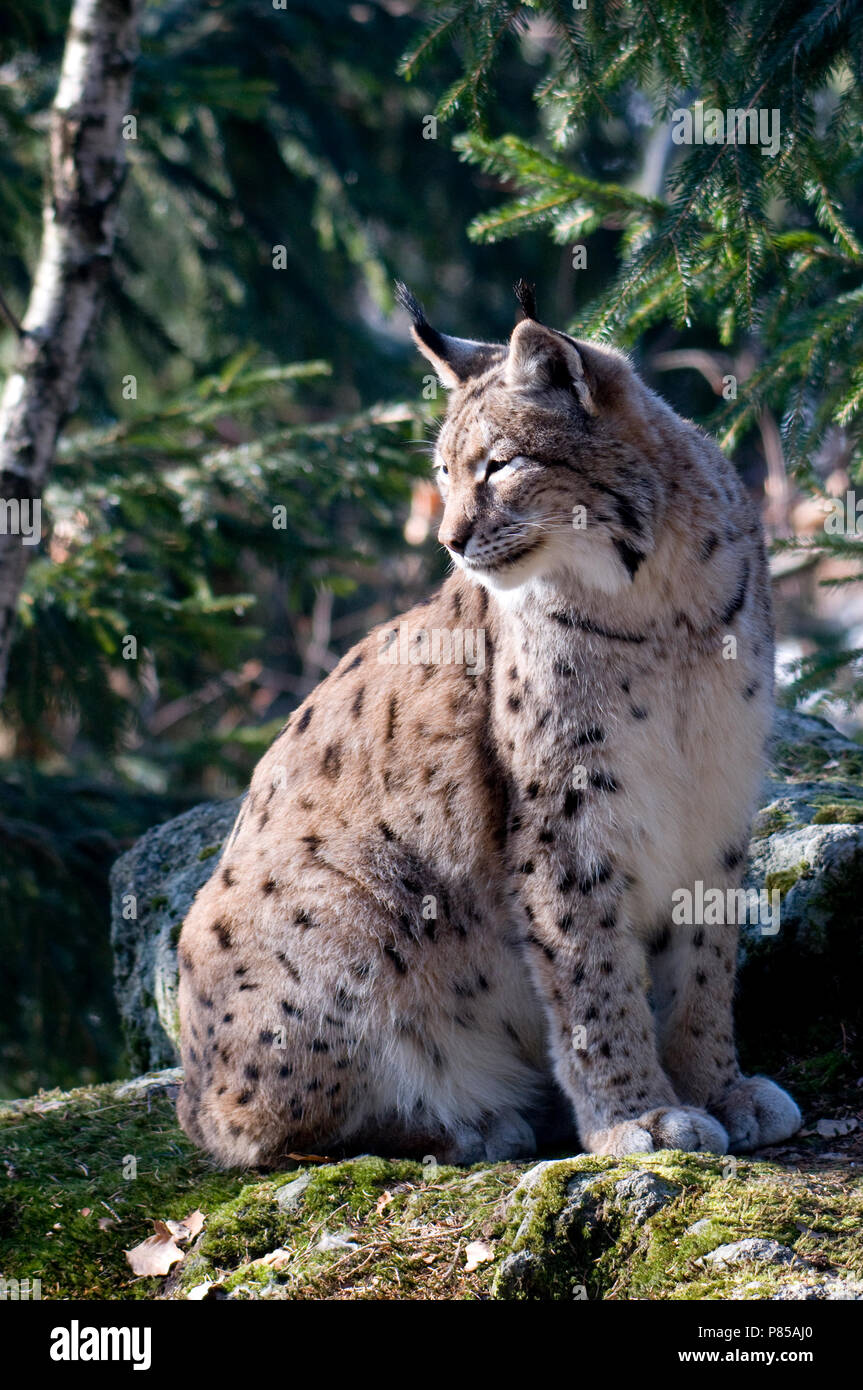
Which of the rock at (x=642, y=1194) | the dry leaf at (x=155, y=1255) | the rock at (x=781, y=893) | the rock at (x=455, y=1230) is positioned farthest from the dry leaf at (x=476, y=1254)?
the rock at (x=781, y=893)

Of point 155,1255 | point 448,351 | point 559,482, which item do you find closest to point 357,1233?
point 155,1255

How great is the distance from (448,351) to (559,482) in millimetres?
→ 738

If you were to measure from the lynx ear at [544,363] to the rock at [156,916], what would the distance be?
2.76 meters

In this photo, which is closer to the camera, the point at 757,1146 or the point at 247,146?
the point at 757,1146

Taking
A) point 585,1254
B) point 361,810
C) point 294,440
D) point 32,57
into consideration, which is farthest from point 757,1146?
point 32,57

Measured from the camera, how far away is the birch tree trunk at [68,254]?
18.7ft

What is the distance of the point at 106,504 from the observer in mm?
7238

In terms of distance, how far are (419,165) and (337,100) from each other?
1.22 meters

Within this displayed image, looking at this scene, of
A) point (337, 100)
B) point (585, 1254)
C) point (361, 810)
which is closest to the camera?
point (585, 1254)

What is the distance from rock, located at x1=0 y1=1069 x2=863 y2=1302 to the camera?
3.15 m

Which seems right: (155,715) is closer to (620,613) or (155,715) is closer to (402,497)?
(402,497)

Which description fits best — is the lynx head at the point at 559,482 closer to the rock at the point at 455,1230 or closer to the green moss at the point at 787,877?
the green moss at the point at 787,877

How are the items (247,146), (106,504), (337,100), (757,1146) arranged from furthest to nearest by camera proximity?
(337,100) < (247,146) < (106,504) < (757,1146)

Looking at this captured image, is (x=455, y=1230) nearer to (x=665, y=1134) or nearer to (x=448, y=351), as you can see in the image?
(x=665, y=1134)
